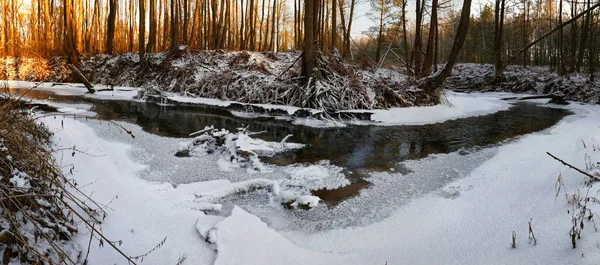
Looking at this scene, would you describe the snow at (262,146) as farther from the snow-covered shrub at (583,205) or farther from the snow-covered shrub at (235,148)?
the snow-covered shrub at (583,205)

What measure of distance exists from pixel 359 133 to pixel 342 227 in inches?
173

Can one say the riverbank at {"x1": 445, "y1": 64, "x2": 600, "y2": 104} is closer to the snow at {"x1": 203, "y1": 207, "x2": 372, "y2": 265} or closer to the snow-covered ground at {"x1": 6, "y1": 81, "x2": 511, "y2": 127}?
the snow-covered ground at {"x1": 6, "y1": 81, "x2": 511, "y2": 127}

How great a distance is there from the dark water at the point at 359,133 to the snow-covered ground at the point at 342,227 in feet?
1.84

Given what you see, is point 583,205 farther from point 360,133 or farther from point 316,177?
point 360,133

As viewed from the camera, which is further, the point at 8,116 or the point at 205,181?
the point at 205,181

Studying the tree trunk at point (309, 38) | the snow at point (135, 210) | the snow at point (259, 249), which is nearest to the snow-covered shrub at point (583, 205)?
the snow at point (259, 249)

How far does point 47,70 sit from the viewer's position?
18.9m

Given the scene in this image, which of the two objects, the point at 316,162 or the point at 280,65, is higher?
the point at 280,65

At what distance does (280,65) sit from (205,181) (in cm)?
1078

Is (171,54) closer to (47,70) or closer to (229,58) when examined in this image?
(229,58)

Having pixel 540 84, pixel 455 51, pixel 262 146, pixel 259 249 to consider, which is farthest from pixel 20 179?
pixel 540 84

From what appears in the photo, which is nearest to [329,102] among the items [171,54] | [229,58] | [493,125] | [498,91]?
[493,125]

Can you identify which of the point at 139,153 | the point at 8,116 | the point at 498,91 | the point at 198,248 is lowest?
the point at 198,248

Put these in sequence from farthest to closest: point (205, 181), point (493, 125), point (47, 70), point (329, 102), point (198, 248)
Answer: point (47, 70)
point (329, 102)
point (493, 125)
point (205, 181)
point (198, 248)
